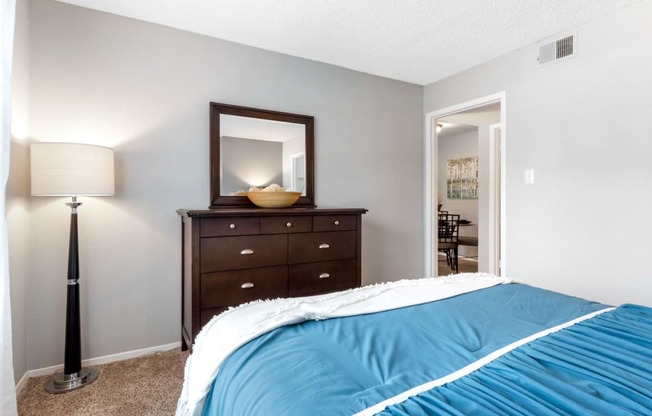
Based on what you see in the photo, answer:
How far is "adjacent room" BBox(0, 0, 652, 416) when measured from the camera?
4.83ft

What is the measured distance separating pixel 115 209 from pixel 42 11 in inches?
51.8

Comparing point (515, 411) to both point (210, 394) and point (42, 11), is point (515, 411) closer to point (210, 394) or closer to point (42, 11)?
point (210, 394)

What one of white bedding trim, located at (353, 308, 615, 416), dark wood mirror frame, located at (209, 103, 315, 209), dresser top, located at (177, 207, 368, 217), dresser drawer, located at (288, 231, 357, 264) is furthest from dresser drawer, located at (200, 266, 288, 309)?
white bedding trim, located at (353, 308, 615, 416)

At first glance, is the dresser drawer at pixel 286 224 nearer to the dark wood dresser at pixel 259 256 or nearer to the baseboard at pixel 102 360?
the dark wood dresser at pixel 259 256

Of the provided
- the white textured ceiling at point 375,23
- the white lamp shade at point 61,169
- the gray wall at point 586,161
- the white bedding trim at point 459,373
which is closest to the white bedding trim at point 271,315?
the white bedding trim at point 459,373

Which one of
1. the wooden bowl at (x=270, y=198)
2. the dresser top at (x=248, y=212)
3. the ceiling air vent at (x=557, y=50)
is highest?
the ceiling air vent at (x=557, y=50)

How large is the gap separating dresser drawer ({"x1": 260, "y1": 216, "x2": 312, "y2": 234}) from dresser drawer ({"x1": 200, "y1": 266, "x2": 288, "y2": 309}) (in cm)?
26

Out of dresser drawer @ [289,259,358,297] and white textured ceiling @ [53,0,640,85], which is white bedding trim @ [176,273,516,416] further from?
white textured ceiling @ [53,0,640,85]

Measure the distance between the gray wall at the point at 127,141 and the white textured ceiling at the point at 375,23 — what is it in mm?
156

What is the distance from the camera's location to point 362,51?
288 cm

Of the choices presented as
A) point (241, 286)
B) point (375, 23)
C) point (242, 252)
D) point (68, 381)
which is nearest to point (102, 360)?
point (68, 381)

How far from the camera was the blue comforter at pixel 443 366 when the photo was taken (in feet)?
2.30

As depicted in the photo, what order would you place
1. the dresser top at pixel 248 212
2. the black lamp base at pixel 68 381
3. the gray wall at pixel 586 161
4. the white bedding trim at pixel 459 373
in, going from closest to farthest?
the white bedding trim at pixel 459 373
the black lamp base at pixel 68 381
the dresser top at pixel 248 212
the gray wall at pixel 586 161

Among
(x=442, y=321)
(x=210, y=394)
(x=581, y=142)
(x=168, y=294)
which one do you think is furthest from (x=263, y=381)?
(x=581, y=142)
